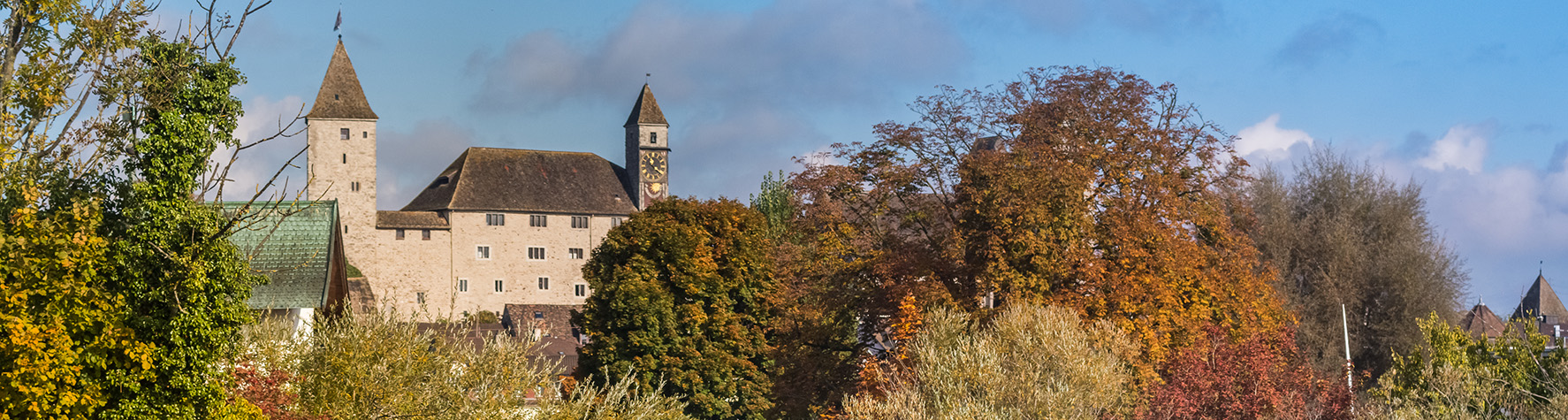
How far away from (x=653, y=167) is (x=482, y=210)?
12.7 metres

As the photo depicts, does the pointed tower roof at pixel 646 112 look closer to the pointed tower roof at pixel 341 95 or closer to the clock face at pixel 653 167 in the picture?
the clock face at pixel 653 167

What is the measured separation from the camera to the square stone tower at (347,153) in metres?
91.3

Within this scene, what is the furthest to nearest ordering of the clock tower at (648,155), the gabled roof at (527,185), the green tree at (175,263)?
the clock tower at (648,155)
the gabled roof at (527,185)
the green tree at (175,263)

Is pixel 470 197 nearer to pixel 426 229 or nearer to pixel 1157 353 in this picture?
pixel 426 229

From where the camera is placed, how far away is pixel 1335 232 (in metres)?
49.1

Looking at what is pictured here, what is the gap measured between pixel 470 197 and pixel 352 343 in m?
80.6

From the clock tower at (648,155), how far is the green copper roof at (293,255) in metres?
70.4

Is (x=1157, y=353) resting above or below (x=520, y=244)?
below

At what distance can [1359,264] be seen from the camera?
1922 inches

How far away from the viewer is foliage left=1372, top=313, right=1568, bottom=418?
26.4 metres

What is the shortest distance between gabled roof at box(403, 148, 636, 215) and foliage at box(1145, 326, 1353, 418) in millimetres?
71465

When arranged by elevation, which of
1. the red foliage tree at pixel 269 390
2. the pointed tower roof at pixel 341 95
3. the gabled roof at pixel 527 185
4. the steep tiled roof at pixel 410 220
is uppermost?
the pointed tower roof at pixel 341 95

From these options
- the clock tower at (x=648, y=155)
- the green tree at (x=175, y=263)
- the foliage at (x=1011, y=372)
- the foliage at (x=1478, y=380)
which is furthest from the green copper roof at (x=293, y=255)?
the clock tower at (x=648, y=155)

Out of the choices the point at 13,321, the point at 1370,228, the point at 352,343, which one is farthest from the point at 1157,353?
the point at 1370,228
